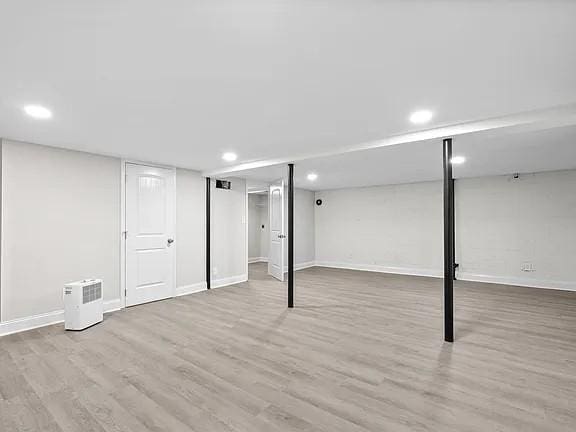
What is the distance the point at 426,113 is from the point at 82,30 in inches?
103

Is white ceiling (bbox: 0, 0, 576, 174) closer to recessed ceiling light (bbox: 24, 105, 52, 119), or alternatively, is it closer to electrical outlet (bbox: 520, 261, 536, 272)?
recessed ceiling light (bbox: 24, 105, 52, 119)

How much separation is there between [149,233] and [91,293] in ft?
4.39

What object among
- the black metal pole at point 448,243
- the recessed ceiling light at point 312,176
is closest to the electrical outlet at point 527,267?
the black metal pole at point 448,243

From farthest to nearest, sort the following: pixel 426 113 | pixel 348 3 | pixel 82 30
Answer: pixel 426 113
pixel 82 30
pixel 348 3

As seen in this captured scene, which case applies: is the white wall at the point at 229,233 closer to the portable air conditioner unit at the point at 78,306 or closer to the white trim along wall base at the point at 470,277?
the portable air conditioner unit at the point at 78,306

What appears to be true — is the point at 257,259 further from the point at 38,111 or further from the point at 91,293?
the point at 38,111

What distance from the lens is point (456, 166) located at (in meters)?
5.28

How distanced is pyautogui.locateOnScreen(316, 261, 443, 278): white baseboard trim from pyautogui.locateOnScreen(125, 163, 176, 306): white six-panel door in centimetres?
476

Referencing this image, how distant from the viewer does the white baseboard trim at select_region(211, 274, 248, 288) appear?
5883 millimetres

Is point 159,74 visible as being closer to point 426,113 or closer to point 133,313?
point 426,113

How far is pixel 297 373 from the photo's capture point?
2502mm

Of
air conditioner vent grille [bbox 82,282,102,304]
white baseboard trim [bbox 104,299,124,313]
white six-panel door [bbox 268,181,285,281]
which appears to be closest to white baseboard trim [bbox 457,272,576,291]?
white six-panel door [bbox 268,181,285,281]

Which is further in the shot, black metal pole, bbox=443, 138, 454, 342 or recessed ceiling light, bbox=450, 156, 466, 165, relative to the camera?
recessed ceiling light, bbox=450, 156, 466, 165

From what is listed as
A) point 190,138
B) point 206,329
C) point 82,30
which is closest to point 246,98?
point 82,30
